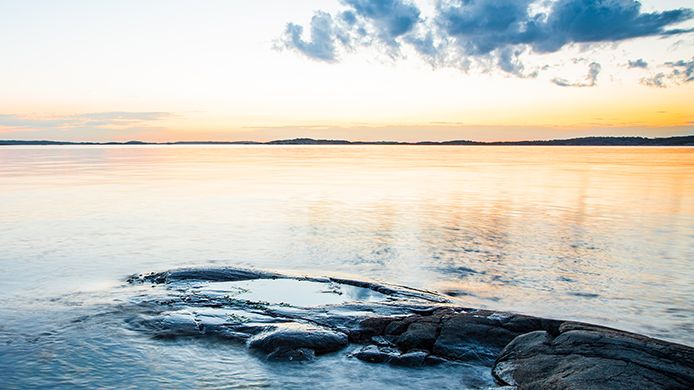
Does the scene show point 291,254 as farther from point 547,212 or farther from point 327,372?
point 547,212

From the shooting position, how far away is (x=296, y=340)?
9281 millimetres

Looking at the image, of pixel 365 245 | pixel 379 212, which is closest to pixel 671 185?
pixel 379 212

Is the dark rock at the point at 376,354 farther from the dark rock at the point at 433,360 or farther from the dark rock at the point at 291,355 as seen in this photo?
the dark rock at the point at 291,355

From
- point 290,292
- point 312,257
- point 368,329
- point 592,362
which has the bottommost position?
point 312,257

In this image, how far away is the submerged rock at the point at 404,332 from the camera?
761 centimetres

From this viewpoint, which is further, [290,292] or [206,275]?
[206,275]

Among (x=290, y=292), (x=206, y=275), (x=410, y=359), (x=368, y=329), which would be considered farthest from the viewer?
(x=206, y=275)

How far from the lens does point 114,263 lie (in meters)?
15.8

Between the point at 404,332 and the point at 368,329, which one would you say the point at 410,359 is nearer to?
the point at 404,332

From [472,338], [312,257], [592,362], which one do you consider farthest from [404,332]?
[312,257]

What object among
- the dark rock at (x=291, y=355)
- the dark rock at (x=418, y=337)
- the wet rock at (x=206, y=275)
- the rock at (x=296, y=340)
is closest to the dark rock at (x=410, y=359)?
the dark rock at (x=418, y=337)

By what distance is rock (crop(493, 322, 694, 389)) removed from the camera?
7.11 meters

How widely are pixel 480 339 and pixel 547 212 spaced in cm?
1964

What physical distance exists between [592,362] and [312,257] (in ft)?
34.8
